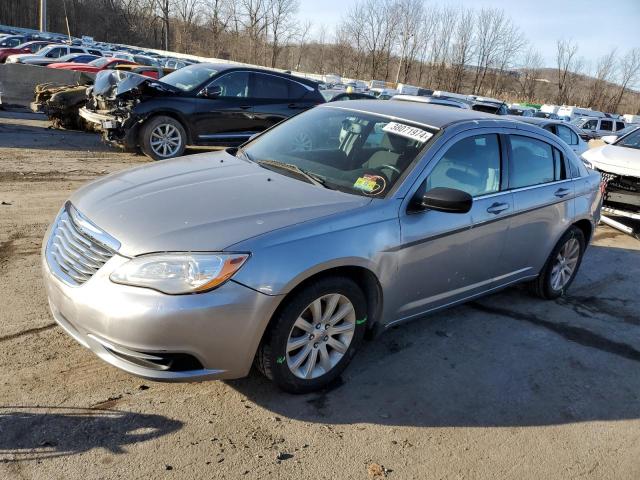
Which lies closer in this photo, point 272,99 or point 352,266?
point 352,266

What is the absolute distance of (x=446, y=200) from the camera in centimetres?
341

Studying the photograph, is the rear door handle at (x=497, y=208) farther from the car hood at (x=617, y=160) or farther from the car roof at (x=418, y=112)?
the car hood at (x=617, y=160)

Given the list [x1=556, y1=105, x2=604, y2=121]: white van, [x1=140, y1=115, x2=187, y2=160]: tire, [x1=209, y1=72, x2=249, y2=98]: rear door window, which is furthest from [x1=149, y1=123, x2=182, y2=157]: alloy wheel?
[x1=556, y1=105, x2=604, y2=121]: white van

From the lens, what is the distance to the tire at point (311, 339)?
9.87 feet

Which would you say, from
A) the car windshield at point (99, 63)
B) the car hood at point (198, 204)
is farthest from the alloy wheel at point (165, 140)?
the car windshield at point (99, 63)

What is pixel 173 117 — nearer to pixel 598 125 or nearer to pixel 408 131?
pixel 408 131

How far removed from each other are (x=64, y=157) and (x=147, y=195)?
741cm

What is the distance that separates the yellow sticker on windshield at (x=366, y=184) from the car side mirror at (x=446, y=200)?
0.33m

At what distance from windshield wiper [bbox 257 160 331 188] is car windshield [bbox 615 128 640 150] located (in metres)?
7.59

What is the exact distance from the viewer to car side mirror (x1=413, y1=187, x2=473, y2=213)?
341 cm

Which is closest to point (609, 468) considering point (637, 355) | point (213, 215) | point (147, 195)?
point (637, 355)

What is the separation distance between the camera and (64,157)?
976cm

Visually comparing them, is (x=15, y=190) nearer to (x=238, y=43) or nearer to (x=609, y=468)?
(x=609, y=468)

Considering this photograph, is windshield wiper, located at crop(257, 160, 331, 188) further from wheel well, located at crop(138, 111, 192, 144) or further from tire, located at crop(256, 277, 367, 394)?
wheel well, located at crop(138, 111, 192, 144)
